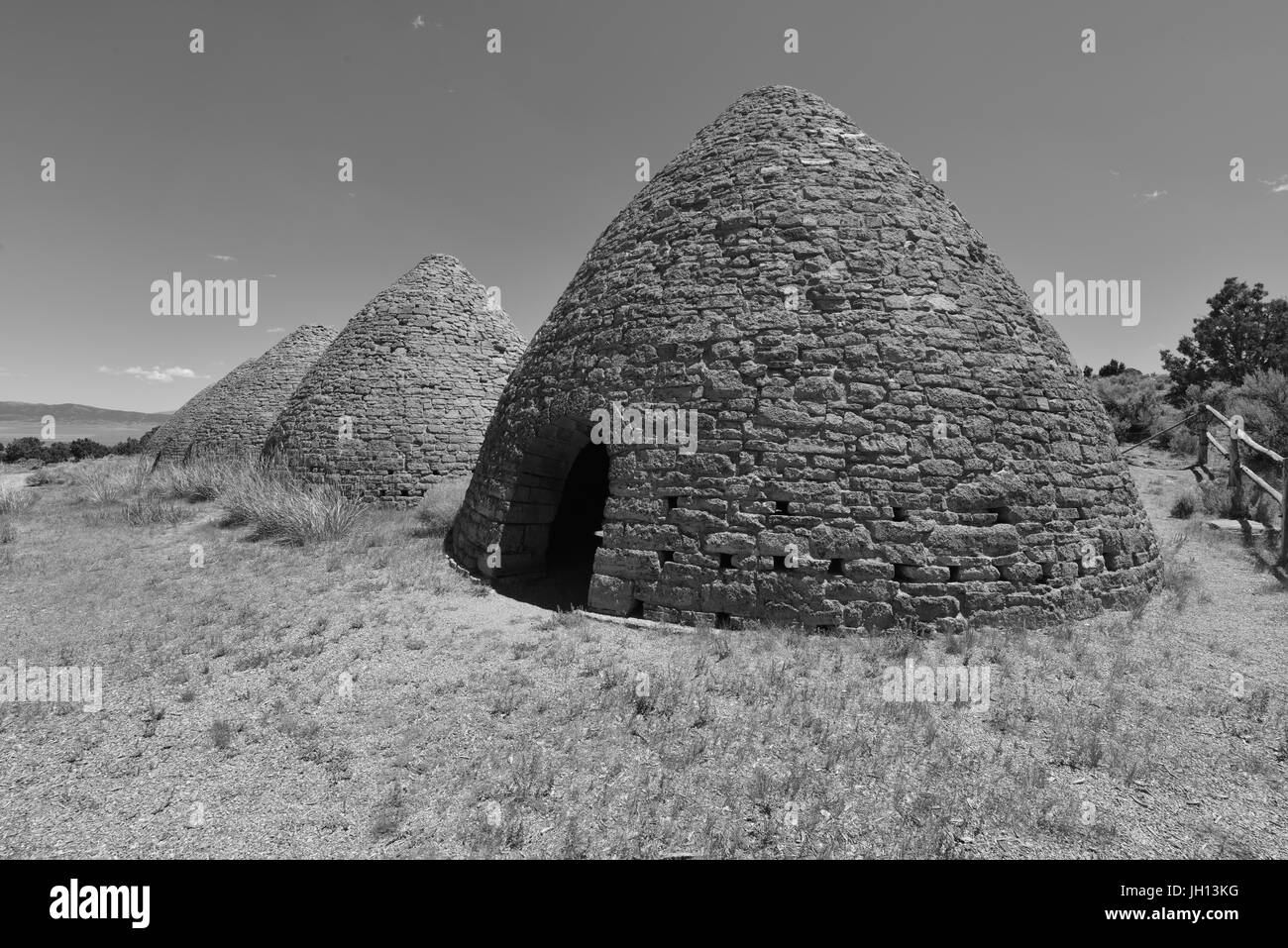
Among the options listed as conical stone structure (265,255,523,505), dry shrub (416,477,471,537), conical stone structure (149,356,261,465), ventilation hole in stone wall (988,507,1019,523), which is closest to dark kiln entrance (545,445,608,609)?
dry shrub (416,477,471,537)

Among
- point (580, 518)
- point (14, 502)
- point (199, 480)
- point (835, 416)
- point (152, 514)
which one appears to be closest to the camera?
point (835, 416)

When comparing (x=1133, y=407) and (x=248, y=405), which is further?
(x=1133, y=407)

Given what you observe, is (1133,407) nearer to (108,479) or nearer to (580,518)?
(580,518)

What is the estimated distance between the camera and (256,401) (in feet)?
61.9

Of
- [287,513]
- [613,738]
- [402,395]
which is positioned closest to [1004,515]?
[613,738]

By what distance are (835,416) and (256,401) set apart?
19.8m

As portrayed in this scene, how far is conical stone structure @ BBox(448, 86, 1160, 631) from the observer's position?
534 centimetres

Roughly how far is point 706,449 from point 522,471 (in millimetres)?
2552

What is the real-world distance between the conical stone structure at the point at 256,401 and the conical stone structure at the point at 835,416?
15.9 m

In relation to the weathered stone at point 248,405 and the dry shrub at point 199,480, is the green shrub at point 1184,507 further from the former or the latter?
the weathered stone at point 248,405

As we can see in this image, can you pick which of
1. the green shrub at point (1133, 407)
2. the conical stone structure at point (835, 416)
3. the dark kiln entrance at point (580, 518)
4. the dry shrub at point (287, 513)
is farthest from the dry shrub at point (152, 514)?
the green shrub at point (1133, 407)

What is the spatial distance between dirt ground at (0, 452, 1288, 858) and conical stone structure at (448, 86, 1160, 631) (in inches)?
19.9

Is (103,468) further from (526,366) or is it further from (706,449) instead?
(706,449)

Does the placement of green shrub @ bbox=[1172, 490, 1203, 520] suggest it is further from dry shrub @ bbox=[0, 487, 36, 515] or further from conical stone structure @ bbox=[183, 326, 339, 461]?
dry shrub @ bbox=[0, 487, 36, 515]
